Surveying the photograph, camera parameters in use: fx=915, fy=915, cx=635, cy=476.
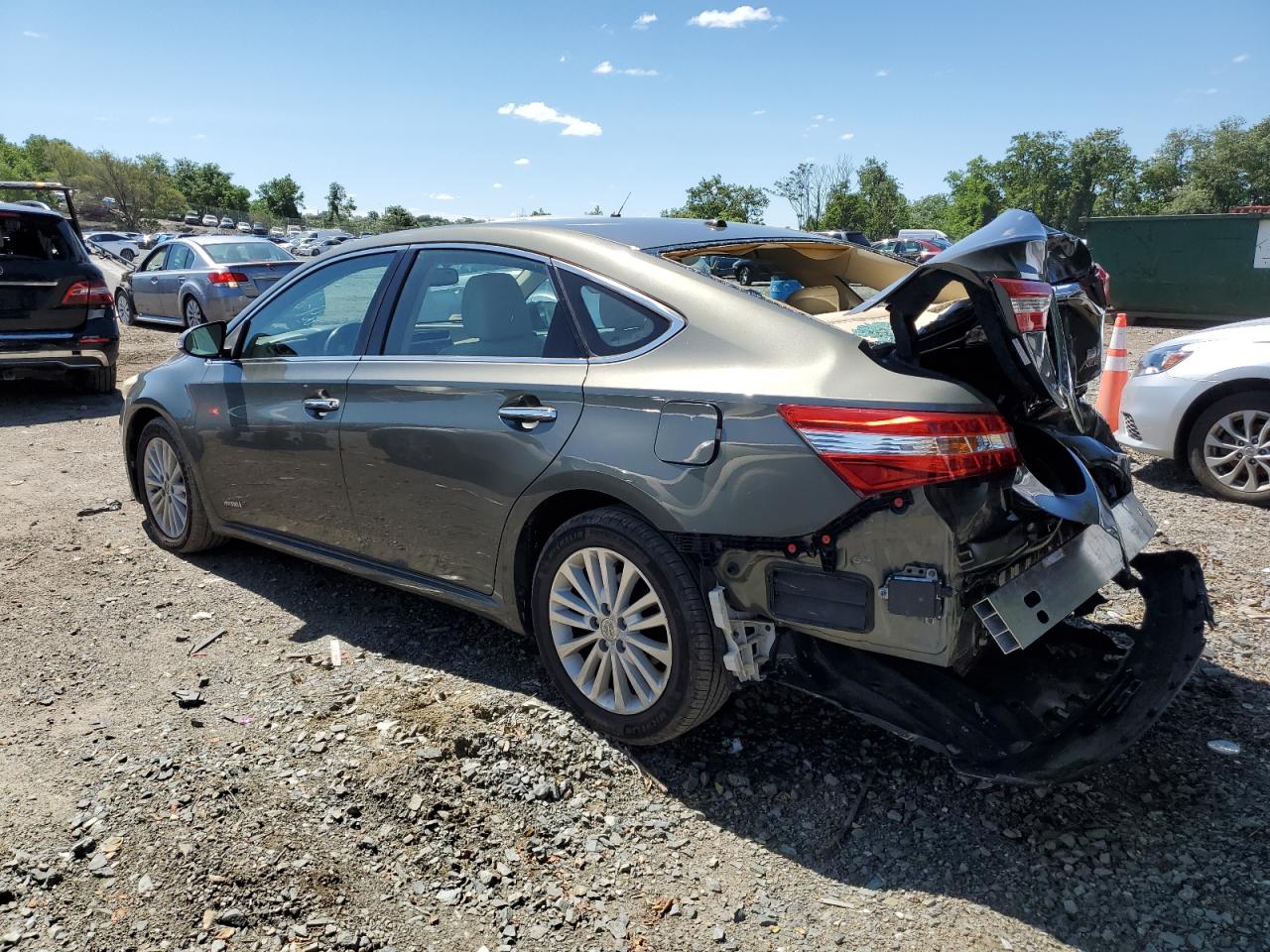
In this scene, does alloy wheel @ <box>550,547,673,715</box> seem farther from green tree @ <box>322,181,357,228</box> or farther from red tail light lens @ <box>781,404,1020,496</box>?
green tree @ <box>322,181,357,228</box>

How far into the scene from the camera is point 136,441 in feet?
17.0

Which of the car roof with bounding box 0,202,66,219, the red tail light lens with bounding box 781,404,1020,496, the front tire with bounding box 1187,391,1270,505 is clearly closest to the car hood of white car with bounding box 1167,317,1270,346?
the front tire with bounding box 1187,391,1270,505

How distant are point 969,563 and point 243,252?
47.2ft

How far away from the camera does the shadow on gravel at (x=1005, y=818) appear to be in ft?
7.86

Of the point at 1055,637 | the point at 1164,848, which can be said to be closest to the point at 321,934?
the point at 1164,848

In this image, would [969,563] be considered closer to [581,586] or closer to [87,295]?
[581,586]

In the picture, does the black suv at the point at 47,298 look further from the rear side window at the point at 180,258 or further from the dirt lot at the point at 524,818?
the dirt lot at the point at 524,818

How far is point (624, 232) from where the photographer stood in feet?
11.2

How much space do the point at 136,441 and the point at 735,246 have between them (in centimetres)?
369

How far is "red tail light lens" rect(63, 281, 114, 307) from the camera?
29.7ft

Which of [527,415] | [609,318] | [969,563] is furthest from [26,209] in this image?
[969,563]

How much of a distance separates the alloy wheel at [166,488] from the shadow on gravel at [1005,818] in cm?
217

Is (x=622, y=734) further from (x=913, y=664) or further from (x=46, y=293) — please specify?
(x=46, y=293)

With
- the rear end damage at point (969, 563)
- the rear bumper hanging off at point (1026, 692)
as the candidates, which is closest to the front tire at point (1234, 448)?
the rear bumper hanging off at point (1026, 692)
